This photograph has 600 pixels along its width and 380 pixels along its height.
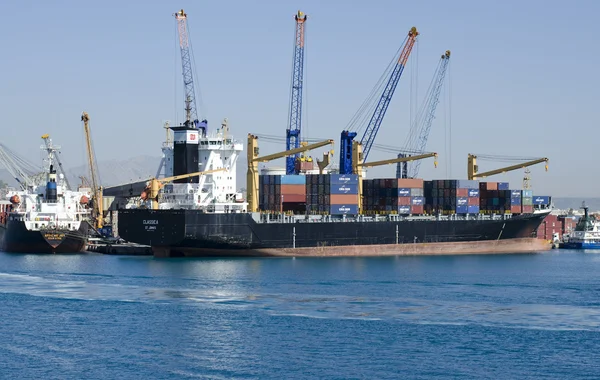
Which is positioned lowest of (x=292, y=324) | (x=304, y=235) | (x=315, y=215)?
Result: (x=292, y=324)

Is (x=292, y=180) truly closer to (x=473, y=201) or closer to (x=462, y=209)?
(x=462, y=209)

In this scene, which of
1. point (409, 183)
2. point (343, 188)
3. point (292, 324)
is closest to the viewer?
point (292, 324)

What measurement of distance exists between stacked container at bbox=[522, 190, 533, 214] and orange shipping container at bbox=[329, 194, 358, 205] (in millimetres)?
20808

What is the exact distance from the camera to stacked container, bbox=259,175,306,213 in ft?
268

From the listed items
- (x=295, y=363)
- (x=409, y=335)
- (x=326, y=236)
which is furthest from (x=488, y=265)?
(x=295, y=363)

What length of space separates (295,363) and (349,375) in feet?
8.31

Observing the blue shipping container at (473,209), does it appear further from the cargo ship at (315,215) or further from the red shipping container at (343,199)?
the red shipping container at (343,199)

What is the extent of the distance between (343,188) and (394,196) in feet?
19.3

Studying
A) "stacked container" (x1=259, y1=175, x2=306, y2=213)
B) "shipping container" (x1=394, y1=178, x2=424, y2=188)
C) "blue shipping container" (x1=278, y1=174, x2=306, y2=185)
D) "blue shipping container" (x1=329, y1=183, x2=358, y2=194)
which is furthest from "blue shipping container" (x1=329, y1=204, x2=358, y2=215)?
"shipping container" (x1=394, y1=178, x2=424, y2=188)

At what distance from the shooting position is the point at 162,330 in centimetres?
4053

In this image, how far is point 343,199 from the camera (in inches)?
3260

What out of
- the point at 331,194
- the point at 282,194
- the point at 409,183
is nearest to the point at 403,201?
the point at 409,183

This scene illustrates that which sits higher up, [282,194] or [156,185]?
[156,185]

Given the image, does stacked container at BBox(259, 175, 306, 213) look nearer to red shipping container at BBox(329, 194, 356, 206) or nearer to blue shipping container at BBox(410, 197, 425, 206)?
red shipping container at BBox(329, 194, 356, 206)
